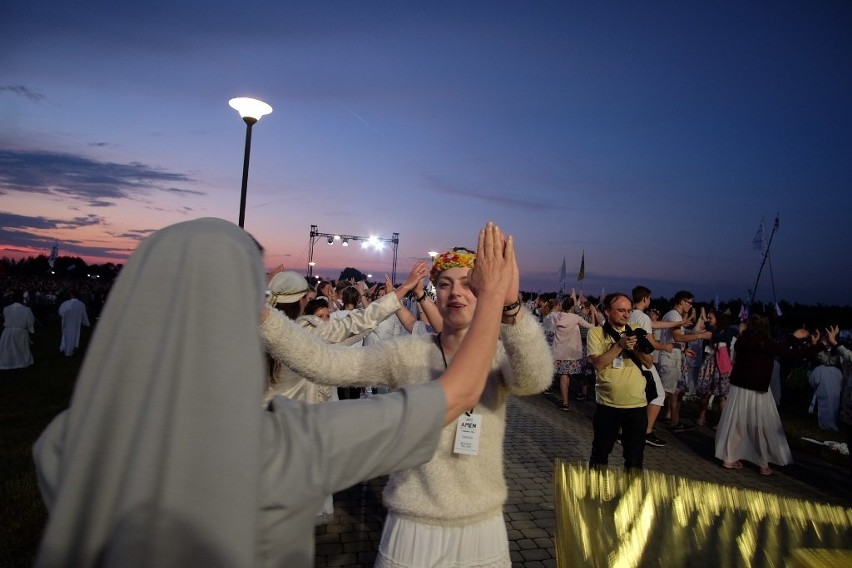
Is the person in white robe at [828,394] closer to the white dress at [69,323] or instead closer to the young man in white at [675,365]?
the young man in white at [675,365]

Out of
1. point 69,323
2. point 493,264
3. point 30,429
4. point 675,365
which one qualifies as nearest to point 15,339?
point 69,323

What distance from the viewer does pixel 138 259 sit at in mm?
869

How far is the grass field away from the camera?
454 cm

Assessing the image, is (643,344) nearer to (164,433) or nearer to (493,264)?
(493,264)

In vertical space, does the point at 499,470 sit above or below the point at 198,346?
below

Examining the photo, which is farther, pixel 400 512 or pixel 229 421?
pixel 400 512

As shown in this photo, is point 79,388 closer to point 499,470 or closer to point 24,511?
point 499,470

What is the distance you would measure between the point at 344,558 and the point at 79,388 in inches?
164

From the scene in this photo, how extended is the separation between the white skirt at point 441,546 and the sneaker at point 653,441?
7.19 metres

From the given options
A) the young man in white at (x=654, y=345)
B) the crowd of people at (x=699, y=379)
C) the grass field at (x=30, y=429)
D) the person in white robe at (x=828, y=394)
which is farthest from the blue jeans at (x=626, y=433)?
the person in white robe at (x=828, y=394)

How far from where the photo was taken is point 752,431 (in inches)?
294

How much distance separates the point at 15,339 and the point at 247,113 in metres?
11.6

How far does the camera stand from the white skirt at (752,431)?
739 cm

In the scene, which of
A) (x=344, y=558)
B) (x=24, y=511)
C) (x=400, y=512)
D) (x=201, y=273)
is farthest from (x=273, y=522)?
(x=24, y=511)
